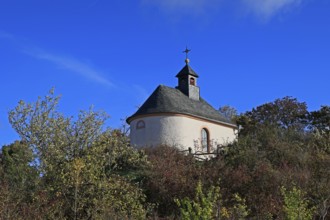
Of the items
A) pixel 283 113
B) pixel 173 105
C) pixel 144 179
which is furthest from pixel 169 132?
pixel 283 113

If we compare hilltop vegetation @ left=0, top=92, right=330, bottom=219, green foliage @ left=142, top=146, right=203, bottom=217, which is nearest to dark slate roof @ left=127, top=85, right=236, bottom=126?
hilltop vegetation @ left=0, top=92, right=330, bottom=219

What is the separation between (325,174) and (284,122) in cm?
3012

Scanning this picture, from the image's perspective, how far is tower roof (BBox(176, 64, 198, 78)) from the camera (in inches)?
1276

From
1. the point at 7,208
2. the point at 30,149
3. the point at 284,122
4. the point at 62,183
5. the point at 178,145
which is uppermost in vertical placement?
the point at 284,122

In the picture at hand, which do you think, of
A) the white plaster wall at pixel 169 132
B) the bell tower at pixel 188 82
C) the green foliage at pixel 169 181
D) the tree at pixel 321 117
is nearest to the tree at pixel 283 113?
the tree at pixel 321 117

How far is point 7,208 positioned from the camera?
39.8ft

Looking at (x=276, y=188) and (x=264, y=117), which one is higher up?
(x=264, y=117)

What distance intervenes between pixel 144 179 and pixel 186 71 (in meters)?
14.8

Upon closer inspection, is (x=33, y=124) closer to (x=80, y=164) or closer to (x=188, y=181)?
(x=80, y=164)

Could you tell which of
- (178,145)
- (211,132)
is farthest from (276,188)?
(211,132)

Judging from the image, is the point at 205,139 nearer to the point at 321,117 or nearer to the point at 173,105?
the point at 173,105

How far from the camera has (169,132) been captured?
28406mm

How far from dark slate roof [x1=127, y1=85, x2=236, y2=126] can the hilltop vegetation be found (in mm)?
6829

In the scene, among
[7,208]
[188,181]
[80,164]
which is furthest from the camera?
[188,181]
